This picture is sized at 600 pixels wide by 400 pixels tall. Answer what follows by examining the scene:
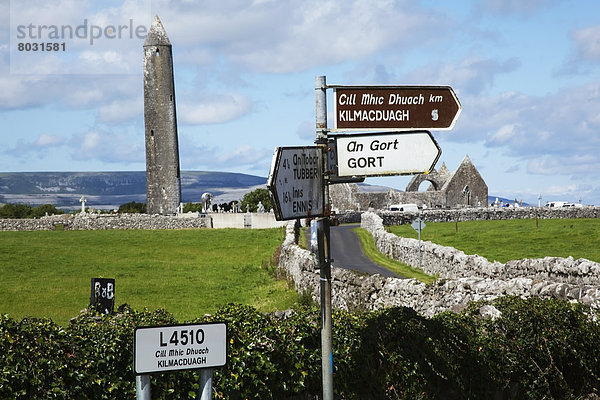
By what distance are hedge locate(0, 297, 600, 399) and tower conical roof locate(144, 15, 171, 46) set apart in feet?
226

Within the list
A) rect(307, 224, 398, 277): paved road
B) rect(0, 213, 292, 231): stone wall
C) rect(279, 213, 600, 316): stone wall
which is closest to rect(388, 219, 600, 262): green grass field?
rect(307, 224, 398, 277): paved road

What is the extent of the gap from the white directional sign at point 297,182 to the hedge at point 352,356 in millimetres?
1987

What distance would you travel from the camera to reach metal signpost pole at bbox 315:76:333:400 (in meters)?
6.86

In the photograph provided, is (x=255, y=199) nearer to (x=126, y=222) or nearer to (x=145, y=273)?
(x=126, y=222)

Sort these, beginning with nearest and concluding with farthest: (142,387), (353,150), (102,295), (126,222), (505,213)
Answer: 1. (142,387)
2. (353,150)
3. (102,295)
4. (126,222)
5. (505,213)

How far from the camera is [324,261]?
6.90 metres

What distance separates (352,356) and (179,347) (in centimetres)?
392

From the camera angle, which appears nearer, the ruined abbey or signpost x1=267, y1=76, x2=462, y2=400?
signpost x1=267, y1=76, x2=462, y2=400

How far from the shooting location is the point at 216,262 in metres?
35.0

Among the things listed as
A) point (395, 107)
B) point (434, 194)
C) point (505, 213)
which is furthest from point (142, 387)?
point (434, 194)

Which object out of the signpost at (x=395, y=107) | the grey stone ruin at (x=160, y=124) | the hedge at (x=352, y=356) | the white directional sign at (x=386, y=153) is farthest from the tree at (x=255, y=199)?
the white directional sign at (x=386, y=153)

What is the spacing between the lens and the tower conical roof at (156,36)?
248 ft

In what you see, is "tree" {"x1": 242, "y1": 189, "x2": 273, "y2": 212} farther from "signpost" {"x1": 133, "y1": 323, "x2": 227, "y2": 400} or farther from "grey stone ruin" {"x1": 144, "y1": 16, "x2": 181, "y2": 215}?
"signpost" {"x1": 133, "y1": 323, "x2": 227, "y2": 400}

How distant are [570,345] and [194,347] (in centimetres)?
610
